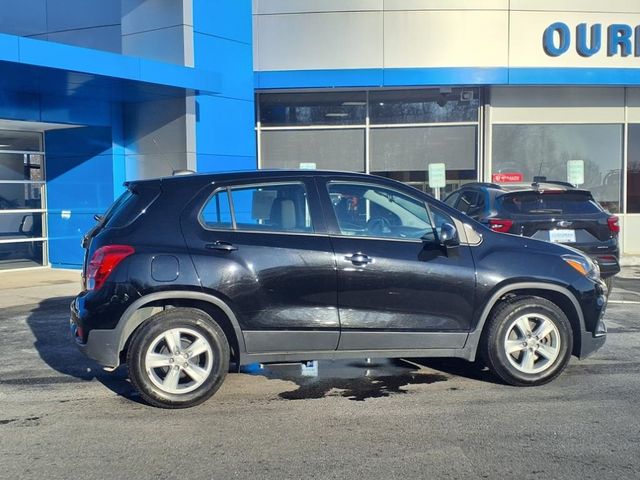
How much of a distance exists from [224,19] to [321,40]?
281cm

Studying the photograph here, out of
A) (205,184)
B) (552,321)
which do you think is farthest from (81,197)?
(552,321)

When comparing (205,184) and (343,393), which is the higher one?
(205,184)

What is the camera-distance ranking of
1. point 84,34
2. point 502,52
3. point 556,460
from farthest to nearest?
1. point 502,52
2. point 84,34
3. point 556,460

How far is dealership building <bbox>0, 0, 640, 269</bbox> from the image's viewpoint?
1292 cm

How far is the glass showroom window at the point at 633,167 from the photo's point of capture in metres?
16.6

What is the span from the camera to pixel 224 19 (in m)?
13.4

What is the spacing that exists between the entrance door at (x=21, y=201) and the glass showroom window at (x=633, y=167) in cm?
1360

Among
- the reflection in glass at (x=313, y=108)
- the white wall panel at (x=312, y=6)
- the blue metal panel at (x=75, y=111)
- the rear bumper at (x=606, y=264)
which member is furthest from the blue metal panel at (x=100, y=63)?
the rear bumper at (x=606, y=264)

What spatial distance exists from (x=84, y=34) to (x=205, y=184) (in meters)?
10.2

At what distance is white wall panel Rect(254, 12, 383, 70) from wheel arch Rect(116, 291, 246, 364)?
11.2 m

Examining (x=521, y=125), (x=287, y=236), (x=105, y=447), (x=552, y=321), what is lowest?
(x=105, y=447)

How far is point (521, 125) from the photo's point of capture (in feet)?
53.9

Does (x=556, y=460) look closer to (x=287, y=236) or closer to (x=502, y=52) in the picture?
(x=287, y=236)

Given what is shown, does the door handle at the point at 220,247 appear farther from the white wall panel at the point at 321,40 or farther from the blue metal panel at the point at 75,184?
A: the white wall panel at the point at 321,40
